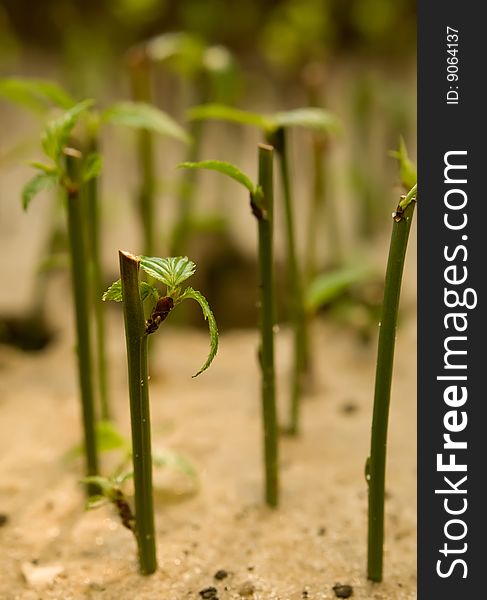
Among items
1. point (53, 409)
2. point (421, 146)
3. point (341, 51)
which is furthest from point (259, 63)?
point (421, 146)

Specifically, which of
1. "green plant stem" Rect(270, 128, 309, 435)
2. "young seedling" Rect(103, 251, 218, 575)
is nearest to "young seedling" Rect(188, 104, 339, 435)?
"green plant stem" Rect(270, 128, 309, 435)

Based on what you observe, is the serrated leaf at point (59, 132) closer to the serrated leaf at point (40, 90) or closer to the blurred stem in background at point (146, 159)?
the serrated leaf at point (40, 90)

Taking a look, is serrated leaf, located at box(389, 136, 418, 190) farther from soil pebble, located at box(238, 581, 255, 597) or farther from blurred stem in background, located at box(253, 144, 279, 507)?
soil pebble, located at box(238, 581, 255, 597)

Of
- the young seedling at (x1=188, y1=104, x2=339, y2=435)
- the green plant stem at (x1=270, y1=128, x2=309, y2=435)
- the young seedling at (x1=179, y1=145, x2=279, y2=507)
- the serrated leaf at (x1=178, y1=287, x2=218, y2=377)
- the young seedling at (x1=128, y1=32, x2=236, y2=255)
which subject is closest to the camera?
the serrated leaf at (x1=178, y1=287, x2=218, y2=377)

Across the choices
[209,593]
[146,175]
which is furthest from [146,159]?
[209,593]

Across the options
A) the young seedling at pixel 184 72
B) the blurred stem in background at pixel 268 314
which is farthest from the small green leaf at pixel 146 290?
the young seedling at pixel 184 72
